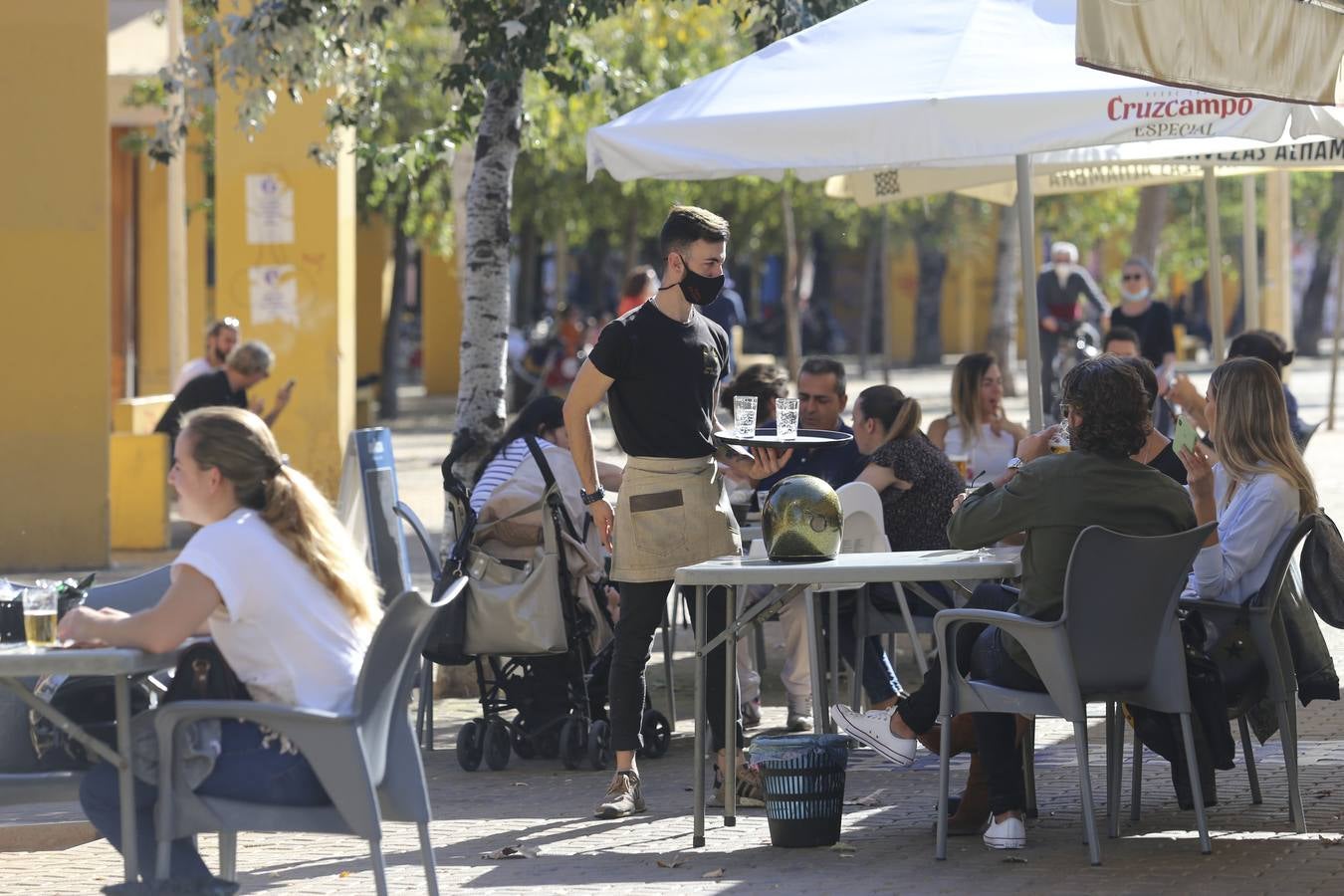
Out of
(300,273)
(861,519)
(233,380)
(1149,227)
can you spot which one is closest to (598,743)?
(861,519)

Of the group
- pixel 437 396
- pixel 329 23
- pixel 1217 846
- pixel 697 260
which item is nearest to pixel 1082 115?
pixel 697 260

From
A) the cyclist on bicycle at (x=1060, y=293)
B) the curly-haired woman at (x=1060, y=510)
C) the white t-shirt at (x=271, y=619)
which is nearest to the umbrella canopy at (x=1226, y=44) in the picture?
the curly-haired woman at (x=1060, y=510)

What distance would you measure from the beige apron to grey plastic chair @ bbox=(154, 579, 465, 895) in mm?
1888

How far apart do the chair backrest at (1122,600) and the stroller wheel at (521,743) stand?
277cm

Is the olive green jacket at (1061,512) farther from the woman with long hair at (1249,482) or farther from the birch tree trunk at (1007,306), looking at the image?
the birch tree trunk at (1007,306)

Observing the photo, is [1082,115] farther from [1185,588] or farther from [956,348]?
[956,348]

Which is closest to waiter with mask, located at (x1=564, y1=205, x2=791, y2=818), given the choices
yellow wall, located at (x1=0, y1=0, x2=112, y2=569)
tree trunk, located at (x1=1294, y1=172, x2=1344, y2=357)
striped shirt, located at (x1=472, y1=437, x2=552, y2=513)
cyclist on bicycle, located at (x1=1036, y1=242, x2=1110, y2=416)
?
striped shirt, located at (x1=472, y1=437, x2=552, y2=513)

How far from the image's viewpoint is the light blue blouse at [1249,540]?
248 inches

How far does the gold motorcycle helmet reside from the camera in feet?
20.7

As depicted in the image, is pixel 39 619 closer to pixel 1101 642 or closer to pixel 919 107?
pixel 1101 642

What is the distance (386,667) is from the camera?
4703 mm

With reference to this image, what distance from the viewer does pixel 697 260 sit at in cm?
664

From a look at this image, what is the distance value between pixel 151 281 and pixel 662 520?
20.3m

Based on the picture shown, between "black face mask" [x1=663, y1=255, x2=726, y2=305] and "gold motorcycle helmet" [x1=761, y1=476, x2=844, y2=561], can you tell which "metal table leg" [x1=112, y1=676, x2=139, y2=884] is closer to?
"gold motorcycle helmet" [x1=761, y1=476, x2=844, y2=561]
